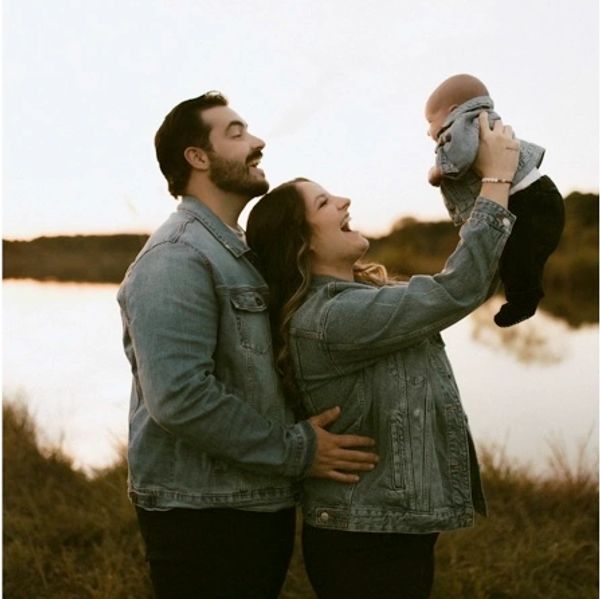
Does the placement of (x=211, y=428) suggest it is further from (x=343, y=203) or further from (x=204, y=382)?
(x=343, y=203)

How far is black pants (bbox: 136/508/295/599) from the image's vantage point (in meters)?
2.06

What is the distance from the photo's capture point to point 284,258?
2.12 m

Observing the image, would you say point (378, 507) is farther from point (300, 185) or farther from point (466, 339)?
point (466, 339)

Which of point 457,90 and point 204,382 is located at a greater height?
point 457,90

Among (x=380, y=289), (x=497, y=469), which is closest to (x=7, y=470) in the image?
(x=497, y=469)

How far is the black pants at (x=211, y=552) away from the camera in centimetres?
206

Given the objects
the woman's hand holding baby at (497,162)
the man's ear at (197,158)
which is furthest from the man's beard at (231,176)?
the woman's hand holding baby at (497,162)

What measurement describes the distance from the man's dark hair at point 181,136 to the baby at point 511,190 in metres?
0.56

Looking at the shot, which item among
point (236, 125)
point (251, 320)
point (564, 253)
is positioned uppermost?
point (564, 253)

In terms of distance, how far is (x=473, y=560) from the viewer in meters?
Answer: 3.76

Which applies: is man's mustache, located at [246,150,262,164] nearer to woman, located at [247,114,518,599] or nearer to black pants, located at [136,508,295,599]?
woman, located at [247,114,518,599]

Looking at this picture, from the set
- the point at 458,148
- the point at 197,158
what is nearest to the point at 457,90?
the point at 458,148

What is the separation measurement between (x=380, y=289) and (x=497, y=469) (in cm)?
285

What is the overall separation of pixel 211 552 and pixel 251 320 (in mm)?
516
